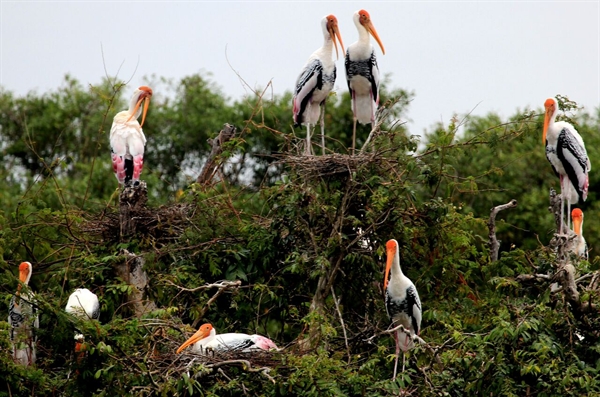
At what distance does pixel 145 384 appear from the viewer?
324 inches

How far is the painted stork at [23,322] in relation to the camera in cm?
851

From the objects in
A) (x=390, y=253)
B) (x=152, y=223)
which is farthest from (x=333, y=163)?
(x=152, y=223)

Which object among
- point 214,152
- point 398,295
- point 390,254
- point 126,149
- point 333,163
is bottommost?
point 398,295

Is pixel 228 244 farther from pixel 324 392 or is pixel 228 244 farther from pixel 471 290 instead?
pixel 324 392

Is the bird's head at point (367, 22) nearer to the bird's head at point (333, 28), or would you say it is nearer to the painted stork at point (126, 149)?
the bird's head at point (333, 28)

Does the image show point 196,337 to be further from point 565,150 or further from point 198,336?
point 565,150

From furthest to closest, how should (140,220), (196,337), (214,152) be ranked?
(214,152) → (140,220) → (196,337)

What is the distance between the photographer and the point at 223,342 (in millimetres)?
9047

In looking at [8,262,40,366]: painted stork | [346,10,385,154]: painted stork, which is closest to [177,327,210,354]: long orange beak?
[8,262,40,366]: painted stork

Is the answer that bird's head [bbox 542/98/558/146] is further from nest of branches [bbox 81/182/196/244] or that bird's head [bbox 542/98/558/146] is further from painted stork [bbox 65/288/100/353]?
painted stork [bbox 65/288/100/353]

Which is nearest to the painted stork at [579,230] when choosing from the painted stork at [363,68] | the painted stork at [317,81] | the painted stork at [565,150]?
the painted stork at [565,150]

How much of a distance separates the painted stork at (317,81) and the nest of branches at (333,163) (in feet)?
4.49

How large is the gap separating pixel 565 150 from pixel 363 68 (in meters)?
1.93

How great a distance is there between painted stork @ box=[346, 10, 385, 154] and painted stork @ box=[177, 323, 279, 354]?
2.96 metres
